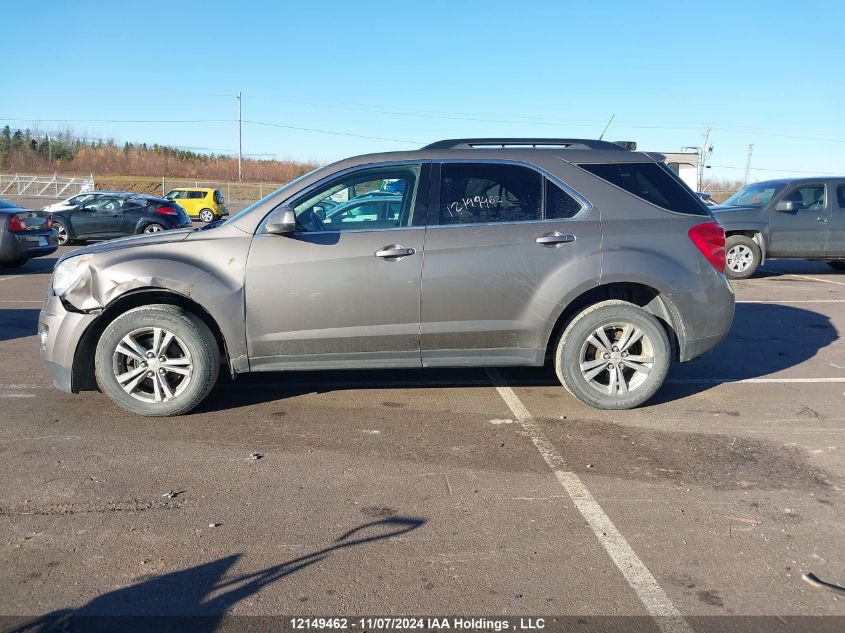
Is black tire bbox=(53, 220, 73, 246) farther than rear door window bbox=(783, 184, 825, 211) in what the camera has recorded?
Yes

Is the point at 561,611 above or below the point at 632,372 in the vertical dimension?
below

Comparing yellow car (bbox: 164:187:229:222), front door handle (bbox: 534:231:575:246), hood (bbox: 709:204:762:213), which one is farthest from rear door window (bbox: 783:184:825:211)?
yellow car (bbox: 164:187:229:222)

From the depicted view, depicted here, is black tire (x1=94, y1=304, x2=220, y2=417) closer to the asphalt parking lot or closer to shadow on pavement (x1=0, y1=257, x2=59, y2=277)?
the asphalt parking lot

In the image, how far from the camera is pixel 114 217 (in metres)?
19.8

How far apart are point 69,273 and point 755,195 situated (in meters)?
12.1

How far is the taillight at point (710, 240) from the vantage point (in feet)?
17.2

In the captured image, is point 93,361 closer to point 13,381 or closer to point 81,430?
point 81,430

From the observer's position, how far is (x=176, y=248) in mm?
4996

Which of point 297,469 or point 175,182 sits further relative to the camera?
point 175,182

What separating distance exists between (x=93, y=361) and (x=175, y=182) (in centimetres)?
6330

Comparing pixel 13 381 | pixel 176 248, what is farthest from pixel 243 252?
pixel 13 381

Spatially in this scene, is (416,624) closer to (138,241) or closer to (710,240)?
(138,241)

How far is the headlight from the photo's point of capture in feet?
16.3

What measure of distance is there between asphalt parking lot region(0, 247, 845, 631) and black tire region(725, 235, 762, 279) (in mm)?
7169
